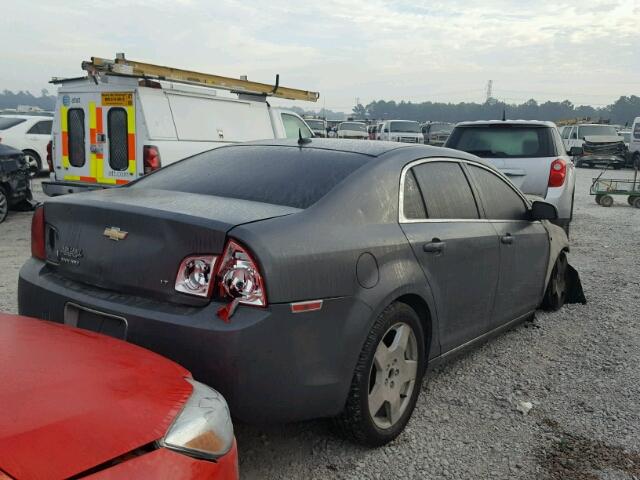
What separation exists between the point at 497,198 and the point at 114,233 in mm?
2637

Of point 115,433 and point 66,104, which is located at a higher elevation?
point 66,104

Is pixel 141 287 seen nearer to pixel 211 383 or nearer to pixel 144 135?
pixel 211 383

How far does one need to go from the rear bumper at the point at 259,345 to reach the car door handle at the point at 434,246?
2.12 feet

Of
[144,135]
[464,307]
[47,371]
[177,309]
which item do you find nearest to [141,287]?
[177,309]

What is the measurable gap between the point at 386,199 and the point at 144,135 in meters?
5.75

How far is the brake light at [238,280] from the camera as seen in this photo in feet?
7.55

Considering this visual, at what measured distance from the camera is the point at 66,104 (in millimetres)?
8766

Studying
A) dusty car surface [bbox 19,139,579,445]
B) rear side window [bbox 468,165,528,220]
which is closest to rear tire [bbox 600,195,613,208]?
rear side window [bbox 468,165,528,220]

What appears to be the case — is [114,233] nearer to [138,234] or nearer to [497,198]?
[138,234]

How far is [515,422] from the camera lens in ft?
10.8

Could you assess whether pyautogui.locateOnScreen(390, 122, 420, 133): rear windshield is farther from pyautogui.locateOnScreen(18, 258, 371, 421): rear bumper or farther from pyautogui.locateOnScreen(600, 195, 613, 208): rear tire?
pyautogui.locateOnScreen(18, 258, 371, 421): rear bumper

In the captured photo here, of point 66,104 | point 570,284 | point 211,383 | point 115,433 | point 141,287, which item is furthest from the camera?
point 66,104

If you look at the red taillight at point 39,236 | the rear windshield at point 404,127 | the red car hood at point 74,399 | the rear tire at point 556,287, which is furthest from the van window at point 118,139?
the rear windshield at point 404,127

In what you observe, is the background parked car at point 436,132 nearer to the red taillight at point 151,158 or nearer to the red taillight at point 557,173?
the red taillight at point 557,173
